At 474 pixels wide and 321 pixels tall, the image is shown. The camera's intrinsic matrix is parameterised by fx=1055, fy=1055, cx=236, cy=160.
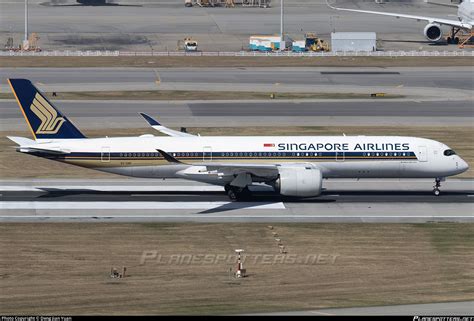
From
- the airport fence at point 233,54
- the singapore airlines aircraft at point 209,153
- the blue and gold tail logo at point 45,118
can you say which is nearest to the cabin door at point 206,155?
the singapore airlines aircraft at point 209,153

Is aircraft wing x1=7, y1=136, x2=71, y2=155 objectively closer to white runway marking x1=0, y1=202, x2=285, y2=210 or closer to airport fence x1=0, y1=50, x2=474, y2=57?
white runway marking x1=0, y1=202, x2=285, y2=210

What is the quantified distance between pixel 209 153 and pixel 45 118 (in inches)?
379

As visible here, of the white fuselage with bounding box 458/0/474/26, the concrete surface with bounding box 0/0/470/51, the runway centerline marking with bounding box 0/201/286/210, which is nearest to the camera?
the runway centerline marking with bounding box 0/201/286/210

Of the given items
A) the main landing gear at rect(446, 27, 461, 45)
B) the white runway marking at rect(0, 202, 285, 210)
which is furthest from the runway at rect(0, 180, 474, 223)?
the main landing gear at rect(446, 27, 461, 45)

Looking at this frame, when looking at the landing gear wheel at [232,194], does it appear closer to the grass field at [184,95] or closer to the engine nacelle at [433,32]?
the grass field at [184,95]

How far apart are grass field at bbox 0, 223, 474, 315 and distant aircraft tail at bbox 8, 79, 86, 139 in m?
7.71

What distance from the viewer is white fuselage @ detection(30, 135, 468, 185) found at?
60469mm

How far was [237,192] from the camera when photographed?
61312 mm

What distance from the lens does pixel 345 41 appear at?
145 metres

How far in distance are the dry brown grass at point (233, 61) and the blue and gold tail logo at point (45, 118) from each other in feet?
216

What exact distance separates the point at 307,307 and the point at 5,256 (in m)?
15.7

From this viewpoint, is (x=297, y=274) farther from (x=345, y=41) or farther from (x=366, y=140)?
(x=345, y=41)

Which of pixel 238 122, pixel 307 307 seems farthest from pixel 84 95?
pixel 307 307

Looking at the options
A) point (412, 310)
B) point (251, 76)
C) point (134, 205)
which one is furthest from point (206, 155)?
point (251, 76)
